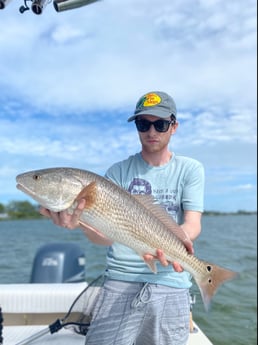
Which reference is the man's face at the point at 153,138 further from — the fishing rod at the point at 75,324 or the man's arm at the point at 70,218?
the fishing rod at the point at 75,324

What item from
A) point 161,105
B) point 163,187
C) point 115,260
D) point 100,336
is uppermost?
point 161,105

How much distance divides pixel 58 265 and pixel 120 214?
376cm

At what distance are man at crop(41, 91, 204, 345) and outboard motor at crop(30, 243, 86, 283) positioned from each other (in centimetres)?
315

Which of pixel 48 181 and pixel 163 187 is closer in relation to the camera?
pixel 48 181

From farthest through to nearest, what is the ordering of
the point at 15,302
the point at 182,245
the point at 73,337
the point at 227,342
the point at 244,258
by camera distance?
1. the point at 244,258
2. the point at 227,342
3. the point at 15,302
4. the point at 73,337
5. the point at 182,245

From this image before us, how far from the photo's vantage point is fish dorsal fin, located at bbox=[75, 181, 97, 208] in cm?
262

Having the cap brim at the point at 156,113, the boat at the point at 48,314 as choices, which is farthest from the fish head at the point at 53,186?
the boat at the point at 48,314

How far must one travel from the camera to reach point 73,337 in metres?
4.07

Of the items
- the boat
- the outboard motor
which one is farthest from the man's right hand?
the outboard motor

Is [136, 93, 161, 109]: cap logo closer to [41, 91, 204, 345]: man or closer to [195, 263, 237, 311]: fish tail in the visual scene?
[41, 91, 204, 345]: man

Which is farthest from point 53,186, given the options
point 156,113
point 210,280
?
point 210,280

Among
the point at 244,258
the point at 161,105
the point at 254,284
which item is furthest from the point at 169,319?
the point at 244,258

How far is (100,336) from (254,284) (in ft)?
37.8

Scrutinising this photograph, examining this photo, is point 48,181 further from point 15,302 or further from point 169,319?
point 15,302
